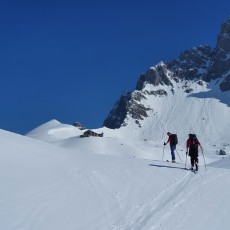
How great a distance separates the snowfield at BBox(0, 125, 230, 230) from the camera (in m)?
12.3

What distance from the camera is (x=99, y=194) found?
15.1 meters

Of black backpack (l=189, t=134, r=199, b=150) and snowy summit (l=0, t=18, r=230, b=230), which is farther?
black backpack (l=189, t=134, r=199, b=150)

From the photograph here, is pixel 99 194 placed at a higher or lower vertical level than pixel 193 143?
lower

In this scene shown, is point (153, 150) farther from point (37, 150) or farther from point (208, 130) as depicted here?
point (208, 130)

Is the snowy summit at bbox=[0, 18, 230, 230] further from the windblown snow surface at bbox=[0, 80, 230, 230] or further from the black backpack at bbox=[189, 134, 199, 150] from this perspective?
the black backpack at bbox=[189, 134, 199, 150]

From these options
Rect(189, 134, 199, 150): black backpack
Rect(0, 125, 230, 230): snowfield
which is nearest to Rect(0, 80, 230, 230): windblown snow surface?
Rect(0, 125, 230, 230): snowfield

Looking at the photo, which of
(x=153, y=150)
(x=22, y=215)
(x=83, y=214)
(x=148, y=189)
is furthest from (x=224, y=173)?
(x=153, y=150)

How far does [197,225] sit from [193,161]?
10.7 m

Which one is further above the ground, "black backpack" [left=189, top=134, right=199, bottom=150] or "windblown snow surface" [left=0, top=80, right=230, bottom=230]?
"black backpack" [left=189, top=134, right=199, bottom=150]

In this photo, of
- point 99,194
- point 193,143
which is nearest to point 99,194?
point 99,194

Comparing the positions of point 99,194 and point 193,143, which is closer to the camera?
point 99,194

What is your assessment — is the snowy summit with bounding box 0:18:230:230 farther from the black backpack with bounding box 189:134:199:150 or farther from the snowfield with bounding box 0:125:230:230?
the black backpack with bounding box 189:134:199:150

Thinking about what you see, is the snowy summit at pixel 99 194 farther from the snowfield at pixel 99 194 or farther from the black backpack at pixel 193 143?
the black backpack at pixel 193 143

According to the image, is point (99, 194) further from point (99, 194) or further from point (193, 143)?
point (193, 143)
